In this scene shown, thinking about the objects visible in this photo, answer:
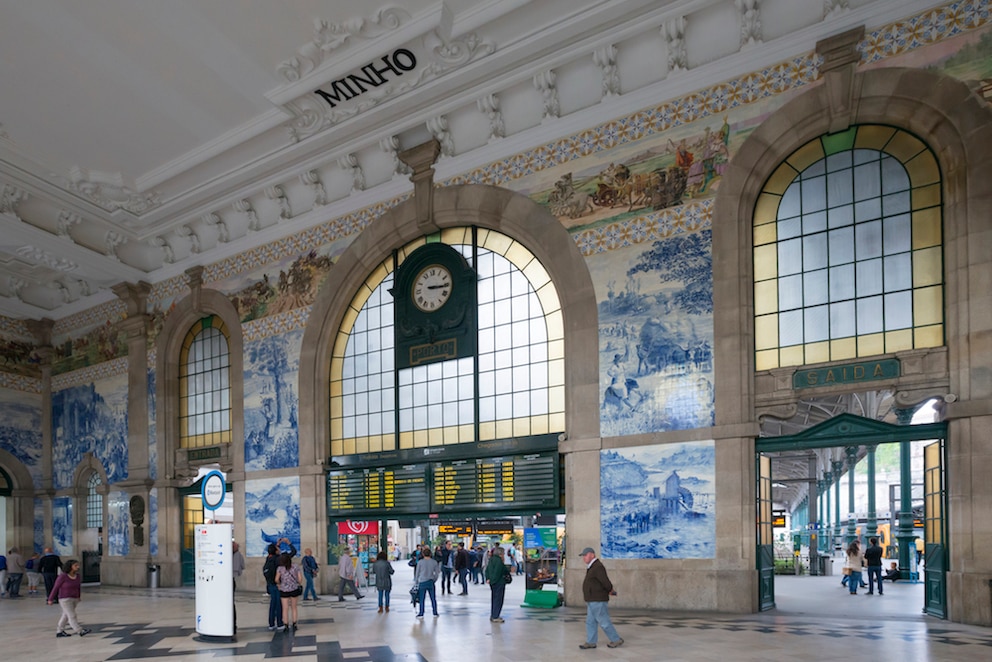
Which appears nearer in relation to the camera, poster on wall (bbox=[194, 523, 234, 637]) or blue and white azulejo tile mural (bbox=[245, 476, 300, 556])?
poster on wall (bbox=[194, 523, 234, 637])

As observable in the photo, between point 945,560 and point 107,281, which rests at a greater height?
point 107,281

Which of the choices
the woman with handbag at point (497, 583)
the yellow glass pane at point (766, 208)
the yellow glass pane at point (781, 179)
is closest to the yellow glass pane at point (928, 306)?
the yellow glass pane at point (766, 208)

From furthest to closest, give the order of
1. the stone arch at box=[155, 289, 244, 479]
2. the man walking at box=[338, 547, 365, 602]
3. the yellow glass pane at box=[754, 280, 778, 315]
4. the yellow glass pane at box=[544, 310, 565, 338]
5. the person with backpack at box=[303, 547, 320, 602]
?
the stone arch at box=[155, 289, 244, 479]
the man walking at box=[338, 547, 365, 602]
the person with backpack at box=[303, 547, 320, 602]
the yellow glass pane at box=[544, 310, 565, 338]
the yellow glass pane at box=[754, 280, 778, 315]

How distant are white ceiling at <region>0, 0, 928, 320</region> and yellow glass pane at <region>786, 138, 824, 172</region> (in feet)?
5.64

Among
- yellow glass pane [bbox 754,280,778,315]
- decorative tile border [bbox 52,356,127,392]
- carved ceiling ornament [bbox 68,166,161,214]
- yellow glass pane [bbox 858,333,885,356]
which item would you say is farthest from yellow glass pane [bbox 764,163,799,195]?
decorative tile border [bbox 52,356,127,392]

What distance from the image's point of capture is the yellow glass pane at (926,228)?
1302cm

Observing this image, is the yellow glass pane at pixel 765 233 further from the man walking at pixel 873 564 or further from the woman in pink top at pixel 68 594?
the woman in pink top at pixel 68 594

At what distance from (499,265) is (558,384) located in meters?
3.18

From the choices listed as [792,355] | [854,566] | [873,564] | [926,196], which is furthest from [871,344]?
[854,566]

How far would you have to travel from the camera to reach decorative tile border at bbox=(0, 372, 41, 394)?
2895 cm

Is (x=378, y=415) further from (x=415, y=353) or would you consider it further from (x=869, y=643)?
(x=869, y=643)

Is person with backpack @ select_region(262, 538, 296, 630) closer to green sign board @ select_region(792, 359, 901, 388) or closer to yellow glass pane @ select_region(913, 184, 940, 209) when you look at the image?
green sign board @ select_region(792, 359, 901, 388)

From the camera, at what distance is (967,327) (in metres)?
12.3

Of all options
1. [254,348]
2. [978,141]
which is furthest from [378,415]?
[978,141]
